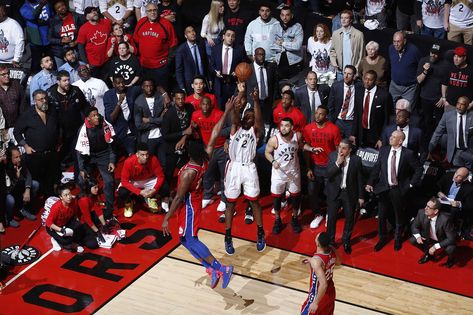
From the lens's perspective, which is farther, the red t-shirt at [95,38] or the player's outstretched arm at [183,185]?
the red t-shirt at [95,38]

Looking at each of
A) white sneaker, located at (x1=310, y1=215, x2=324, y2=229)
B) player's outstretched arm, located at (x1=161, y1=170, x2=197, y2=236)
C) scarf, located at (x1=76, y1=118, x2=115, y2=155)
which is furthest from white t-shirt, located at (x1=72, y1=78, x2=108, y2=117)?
player's outstretched arm, located at (x1=161, y1=170, x2=197, y2=236)

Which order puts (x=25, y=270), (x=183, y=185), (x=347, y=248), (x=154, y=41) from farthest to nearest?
(x=154, y=41), (x=347, y=248), (x=25, y=270), (x=183, y=185)

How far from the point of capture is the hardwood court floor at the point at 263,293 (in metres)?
11.5

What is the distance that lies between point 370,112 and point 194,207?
11.6 feet

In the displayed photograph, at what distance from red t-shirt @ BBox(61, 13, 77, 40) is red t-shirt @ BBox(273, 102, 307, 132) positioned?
4555mm

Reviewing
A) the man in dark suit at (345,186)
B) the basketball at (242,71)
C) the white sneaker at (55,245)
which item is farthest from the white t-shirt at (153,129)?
the man in dark suit at (345,186)

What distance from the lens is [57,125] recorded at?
14.0 meters

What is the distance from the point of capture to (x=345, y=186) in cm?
1247

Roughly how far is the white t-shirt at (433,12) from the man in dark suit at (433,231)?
3.85 meters

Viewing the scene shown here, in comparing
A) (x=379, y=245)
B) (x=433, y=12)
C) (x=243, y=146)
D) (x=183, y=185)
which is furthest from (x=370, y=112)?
(x=183, y=185)

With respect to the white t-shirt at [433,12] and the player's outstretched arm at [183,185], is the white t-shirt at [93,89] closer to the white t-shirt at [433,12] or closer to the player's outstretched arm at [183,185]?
the player's outstretched arm at [183,185]

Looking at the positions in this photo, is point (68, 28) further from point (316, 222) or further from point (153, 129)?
point (316, 222)

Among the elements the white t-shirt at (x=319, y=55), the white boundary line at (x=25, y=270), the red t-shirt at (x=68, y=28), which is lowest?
the white boundary line at (x=25, y=270)

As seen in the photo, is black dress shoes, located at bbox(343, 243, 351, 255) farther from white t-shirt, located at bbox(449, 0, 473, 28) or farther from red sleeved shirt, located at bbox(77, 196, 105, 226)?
white t-shirt, located at bbox(449, 0, 473, 28)
